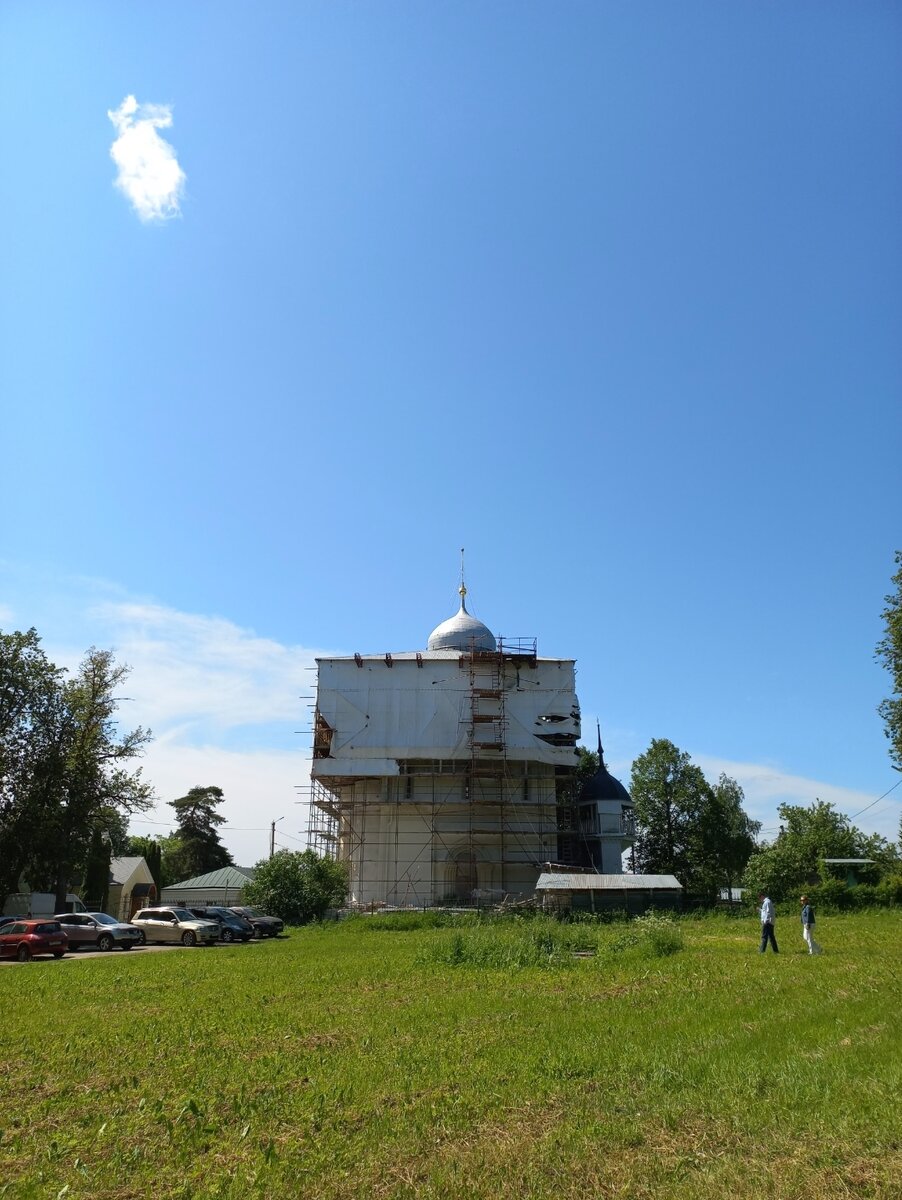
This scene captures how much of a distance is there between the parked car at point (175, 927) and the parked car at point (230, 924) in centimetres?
61

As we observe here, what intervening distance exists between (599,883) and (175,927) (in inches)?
695

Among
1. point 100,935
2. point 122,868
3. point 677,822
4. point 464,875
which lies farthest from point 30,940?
point 677,822

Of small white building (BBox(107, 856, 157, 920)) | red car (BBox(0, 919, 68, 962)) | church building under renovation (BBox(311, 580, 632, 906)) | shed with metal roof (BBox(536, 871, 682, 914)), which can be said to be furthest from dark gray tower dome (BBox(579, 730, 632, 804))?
red car (BBox(0, 919, 68, 962))

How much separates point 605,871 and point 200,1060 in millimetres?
45705

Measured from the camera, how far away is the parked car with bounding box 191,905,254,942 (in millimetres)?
34250

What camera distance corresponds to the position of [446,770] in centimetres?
5134

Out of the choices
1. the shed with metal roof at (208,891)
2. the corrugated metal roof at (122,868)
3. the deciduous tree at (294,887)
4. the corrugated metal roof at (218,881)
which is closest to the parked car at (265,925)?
the deciduous tree at (294,887)

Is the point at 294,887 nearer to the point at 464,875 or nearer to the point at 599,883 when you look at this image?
the point at 464,875

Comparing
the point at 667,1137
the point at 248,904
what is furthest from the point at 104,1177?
the point at 248,904

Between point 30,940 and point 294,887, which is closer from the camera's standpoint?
point 30,940

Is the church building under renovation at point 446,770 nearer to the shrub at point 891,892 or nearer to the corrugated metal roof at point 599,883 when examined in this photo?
the corrugated metal roof at point 599,883

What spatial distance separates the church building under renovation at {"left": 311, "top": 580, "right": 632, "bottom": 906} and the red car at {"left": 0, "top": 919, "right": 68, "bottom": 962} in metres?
21.2

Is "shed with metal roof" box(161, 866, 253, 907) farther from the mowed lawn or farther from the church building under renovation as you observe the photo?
the mowed lawn

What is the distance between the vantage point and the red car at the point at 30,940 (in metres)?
28.9
